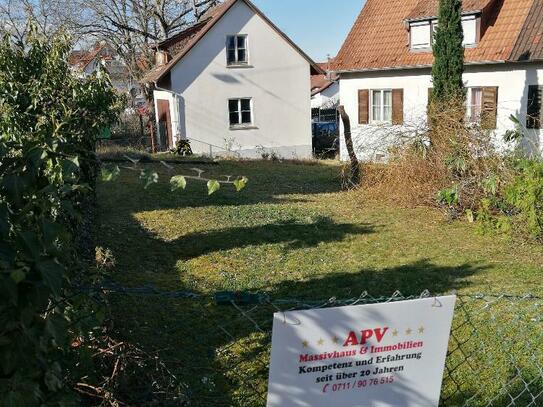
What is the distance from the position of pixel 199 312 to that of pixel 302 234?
4184 mm

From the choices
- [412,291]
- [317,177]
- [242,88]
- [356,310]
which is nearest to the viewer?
[356,310]

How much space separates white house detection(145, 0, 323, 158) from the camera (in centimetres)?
2455

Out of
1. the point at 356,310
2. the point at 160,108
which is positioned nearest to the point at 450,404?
the point at 356,310

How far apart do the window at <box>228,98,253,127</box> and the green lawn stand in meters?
12.8

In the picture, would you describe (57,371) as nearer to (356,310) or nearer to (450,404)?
(356,310)

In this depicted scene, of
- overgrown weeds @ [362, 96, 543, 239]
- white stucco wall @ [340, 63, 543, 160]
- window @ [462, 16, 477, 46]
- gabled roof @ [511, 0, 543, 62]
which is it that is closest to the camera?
overgrown weeds @ [362, 96, 543, 239]

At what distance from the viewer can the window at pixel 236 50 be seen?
82.4 ft

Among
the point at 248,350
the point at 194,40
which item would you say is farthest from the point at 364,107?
the point at 248,350

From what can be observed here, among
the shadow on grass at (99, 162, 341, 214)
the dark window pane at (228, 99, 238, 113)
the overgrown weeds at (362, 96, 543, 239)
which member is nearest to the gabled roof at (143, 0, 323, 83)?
the dark window pane at (228, 99, 238, 113)

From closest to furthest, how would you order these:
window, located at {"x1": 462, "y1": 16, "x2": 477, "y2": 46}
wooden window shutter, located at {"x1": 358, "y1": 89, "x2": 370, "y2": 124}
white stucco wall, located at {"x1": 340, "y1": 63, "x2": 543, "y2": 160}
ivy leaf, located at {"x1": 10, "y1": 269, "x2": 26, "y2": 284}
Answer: ivy leaf, located at {"x1": 10, "y1": 269, "x2": 26, "y2": 284}
white stucco wall, located at {"x1": 340, "y1": 63, "x2": 543, "y2": 160}
window, located at {"x1": 462, "y1": 16, "x2": 477, "y2": 46}
wooden window shutter, located at {"x1": 358, "y1": 89, "x2": 370, "y2": 124}

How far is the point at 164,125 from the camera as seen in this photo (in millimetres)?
27266

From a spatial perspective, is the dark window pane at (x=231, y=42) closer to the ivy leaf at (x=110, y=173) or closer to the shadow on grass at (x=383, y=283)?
the shadow on grass at (x=383, y=283)

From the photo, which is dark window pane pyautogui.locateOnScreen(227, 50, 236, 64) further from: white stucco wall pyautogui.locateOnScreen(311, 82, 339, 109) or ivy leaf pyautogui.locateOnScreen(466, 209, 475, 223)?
white stucco wall pyautogui.locateOnScreen(311, 82, 339, 109)

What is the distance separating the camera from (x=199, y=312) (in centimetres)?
584
